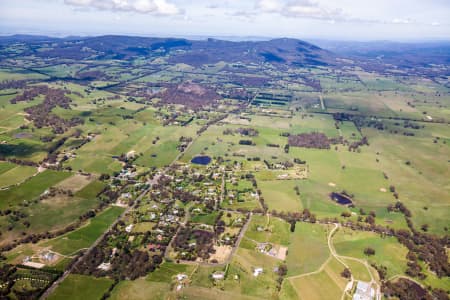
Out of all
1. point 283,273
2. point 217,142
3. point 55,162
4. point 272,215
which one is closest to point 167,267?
point 283,273

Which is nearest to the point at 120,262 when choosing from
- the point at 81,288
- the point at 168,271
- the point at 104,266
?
the point at 104,266

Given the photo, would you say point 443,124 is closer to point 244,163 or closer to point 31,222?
point 244,163

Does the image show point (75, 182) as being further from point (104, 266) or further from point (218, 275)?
point (218, 275)

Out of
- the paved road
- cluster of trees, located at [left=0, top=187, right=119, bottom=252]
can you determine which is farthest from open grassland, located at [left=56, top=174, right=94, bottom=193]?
the paved road

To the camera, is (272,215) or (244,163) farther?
(244,163)

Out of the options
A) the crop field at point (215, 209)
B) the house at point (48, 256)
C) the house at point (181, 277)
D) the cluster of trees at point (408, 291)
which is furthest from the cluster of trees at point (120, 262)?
the cluster of trees at point (408, 291)

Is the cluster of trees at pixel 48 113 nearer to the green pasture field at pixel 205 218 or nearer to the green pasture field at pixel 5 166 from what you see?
the green pasture field at pixel 5 166

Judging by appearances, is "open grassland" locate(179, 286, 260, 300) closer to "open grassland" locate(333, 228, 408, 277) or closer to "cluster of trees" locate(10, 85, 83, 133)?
"open grassland" locate(333, 228, 408, 277)
